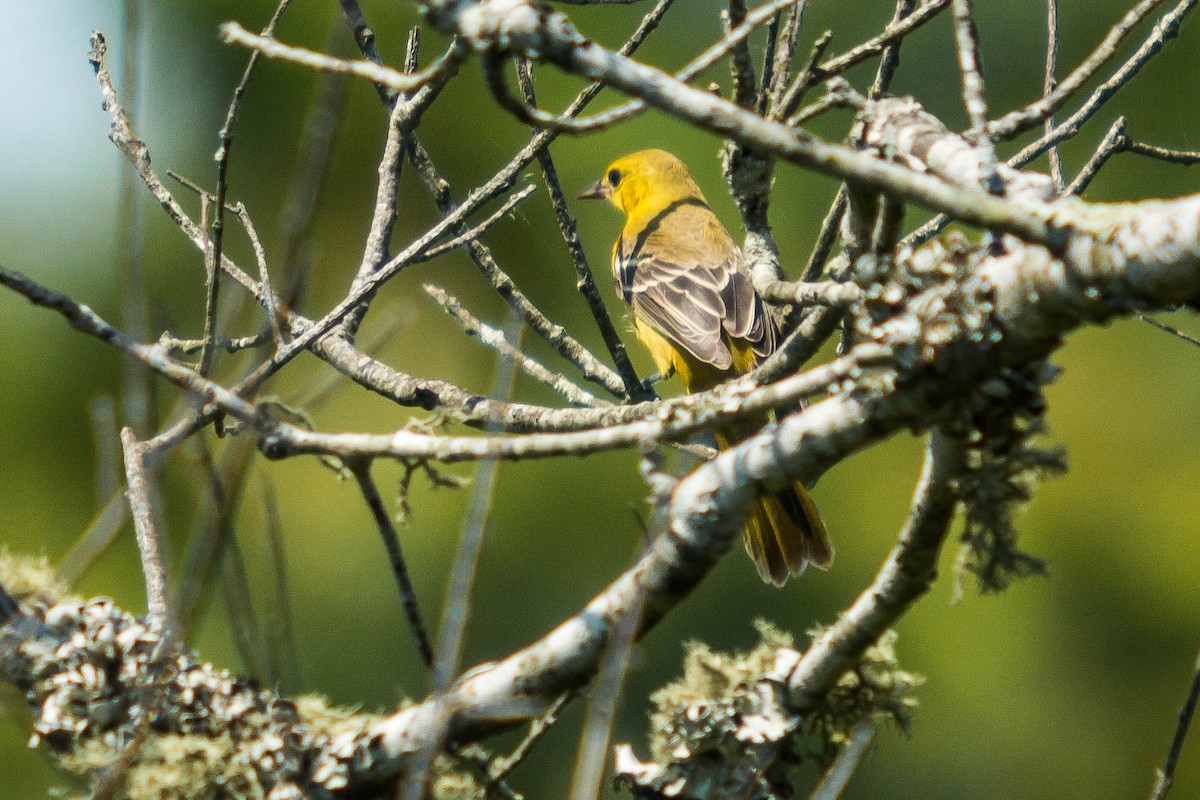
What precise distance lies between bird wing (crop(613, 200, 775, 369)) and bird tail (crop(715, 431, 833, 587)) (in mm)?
Result: 824

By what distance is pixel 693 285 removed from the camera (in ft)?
16.2

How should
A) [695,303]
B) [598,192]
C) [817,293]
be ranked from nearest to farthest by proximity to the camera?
[817,293] → [695,303] → [598,192]

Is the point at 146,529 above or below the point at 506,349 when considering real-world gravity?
below

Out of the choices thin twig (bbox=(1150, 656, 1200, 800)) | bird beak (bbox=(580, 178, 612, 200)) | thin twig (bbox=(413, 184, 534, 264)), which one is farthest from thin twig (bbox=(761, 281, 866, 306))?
bird beak (bbox=(580, 178, 612, 200))

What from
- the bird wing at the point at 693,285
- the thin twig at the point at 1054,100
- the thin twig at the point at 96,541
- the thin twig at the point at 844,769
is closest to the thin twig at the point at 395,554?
the thin twig at the point at 96,541

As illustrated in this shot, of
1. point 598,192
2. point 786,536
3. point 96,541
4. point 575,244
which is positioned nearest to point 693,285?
point 598,192

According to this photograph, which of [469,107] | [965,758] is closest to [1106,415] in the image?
[965,758]

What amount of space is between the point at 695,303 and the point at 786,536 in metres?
1.38

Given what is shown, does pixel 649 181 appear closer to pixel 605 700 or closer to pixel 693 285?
pixel 693 285

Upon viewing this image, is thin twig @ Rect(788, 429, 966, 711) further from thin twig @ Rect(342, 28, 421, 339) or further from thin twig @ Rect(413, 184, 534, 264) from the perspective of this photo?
thin twig @ Rect(342, 28, 421, 339)

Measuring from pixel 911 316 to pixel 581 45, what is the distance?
1.71 feet

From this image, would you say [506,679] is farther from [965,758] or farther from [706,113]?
[965,758]

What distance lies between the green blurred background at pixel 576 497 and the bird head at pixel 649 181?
1301 millimetres

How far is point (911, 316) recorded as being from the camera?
1468 mm
